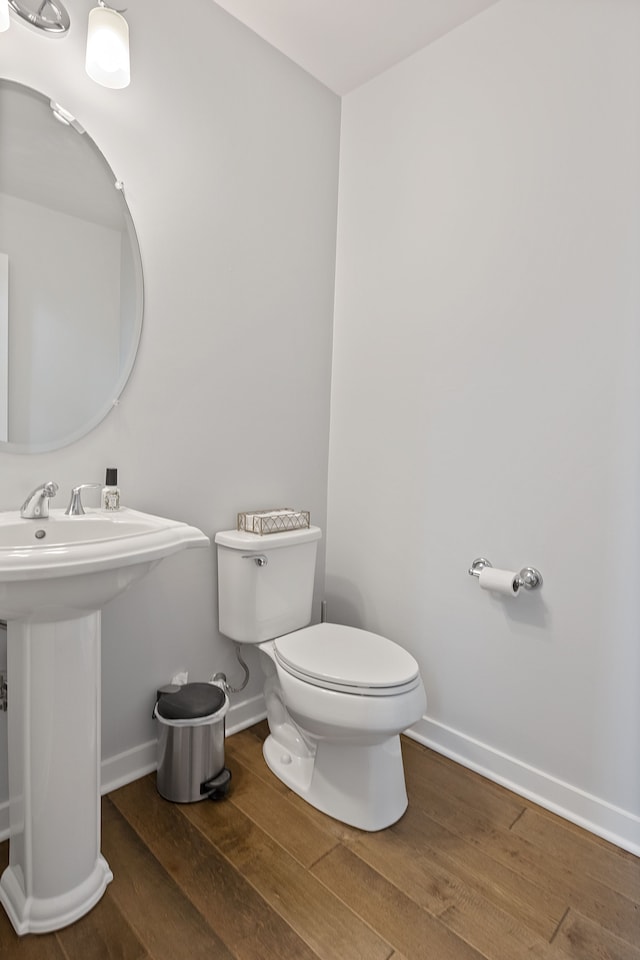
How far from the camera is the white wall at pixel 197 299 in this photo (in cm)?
149

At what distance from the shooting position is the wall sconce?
4.22 feet

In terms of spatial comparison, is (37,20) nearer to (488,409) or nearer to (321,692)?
(488,409)

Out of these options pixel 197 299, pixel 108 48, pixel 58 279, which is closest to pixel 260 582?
pixel 197 299

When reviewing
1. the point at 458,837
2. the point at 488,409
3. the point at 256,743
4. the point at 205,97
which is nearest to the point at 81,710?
the point at 256,743

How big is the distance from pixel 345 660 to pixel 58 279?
1302mm

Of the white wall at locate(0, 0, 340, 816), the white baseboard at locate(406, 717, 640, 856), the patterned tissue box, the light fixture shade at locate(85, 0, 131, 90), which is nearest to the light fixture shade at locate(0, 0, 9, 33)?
the white wall at locate(0, 0, 340, 816)

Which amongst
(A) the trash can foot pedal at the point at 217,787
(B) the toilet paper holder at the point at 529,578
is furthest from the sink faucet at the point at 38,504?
(B) the toilet paper holder at the point at 529,578

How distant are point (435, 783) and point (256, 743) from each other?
2.01 ft

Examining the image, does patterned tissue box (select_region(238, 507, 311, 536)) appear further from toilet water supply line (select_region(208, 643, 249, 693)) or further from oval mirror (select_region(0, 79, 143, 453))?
oval mirror (select_region(0, 79, 143, 453))

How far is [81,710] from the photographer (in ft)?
3.79

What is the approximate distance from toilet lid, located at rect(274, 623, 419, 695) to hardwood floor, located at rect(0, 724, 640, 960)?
430mm

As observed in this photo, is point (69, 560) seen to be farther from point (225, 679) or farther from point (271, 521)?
point (225, 679)

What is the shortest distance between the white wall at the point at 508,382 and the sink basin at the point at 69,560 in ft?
Answer: 3.24

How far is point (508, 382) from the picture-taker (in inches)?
65.6
